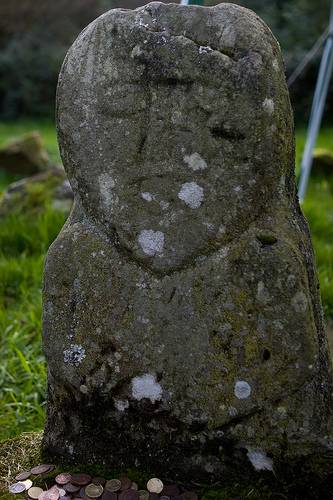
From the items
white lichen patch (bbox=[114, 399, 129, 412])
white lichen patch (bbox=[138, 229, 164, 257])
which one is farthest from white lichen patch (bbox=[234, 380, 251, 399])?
white lichen patch (bbox=[138, 229, 164, 257])

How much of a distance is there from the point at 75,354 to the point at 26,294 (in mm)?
1880

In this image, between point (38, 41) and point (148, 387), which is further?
point (38, 41)

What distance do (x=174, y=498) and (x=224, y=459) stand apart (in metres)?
0.19

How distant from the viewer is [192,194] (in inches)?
80.7

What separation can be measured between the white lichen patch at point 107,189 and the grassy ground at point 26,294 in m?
1.23

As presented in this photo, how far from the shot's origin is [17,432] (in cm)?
291

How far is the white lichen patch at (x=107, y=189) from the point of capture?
2111 millimetres

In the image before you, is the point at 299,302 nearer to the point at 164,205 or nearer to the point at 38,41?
the point at 164,205

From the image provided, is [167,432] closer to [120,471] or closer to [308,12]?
[120,471]

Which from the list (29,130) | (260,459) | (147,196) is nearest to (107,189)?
(147,196)

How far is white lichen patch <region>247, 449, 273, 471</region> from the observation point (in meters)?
2.09

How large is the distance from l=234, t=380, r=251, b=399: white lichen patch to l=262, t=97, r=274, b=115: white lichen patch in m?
0.78

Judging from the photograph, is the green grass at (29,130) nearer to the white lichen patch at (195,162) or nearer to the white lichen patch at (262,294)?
the white lichen patch at (195,162)

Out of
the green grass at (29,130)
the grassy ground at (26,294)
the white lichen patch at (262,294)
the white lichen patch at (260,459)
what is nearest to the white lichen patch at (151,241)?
the white lichen patch at (262,294)
